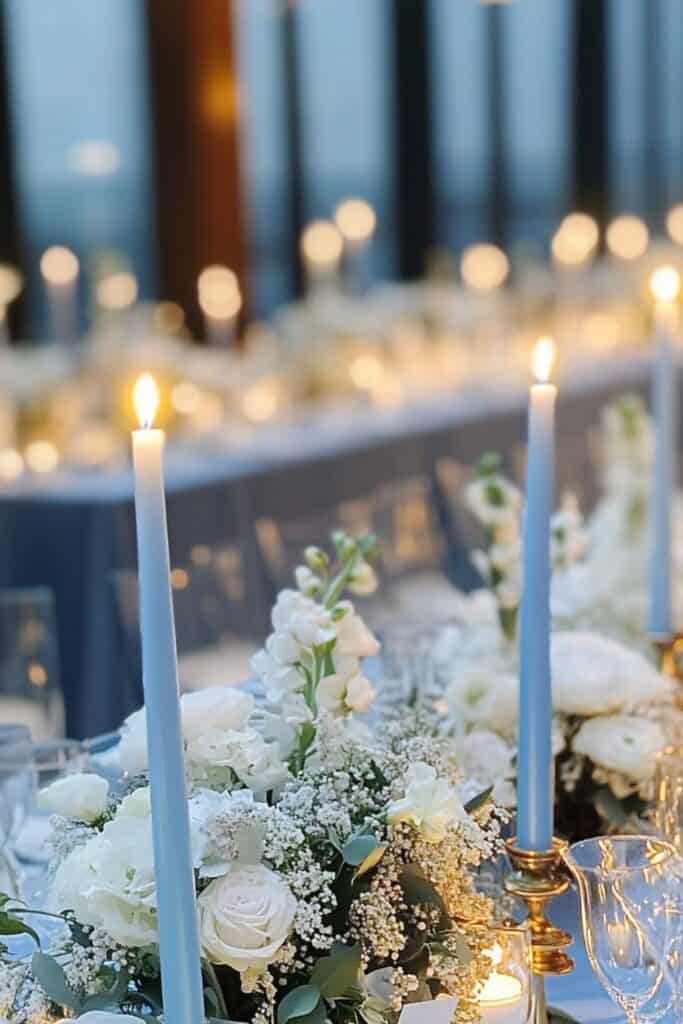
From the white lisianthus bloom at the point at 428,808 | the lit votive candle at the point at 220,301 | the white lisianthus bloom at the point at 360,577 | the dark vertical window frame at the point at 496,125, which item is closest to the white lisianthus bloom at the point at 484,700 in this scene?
the white lisianthus bloom at the point at 360,577

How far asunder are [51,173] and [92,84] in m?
0.41

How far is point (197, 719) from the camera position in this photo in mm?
1093

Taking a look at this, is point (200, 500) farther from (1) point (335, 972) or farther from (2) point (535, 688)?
(1) point (335, 972)

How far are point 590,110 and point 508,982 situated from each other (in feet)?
34.2

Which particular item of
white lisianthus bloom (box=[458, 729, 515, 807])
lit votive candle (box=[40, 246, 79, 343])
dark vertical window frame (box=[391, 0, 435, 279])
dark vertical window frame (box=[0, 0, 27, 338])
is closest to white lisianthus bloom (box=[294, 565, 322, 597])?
white lisianthus bloom (box=[458, 729, 515, 807])

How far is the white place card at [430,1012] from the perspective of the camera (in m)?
0.96

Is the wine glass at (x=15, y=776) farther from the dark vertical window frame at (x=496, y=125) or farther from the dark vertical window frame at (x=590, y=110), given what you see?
the dark vertical window frame at (x=590, y=110)

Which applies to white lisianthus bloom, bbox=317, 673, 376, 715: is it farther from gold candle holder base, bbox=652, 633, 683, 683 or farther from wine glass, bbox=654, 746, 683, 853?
gold candle holder base, bbox=652, 633, 683, 683

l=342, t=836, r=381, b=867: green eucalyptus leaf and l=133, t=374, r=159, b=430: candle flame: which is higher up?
l=133, t=374, r=159, b=430: candle flame

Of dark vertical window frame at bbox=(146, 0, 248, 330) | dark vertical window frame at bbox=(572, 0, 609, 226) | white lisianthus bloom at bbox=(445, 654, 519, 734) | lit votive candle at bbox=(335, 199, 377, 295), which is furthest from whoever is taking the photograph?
dark vertical window frame at bbox=(572, 0, 609, 226)

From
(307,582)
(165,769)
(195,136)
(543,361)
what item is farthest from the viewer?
(195,136)

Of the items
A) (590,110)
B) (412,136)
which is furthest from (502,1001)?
(590,110)

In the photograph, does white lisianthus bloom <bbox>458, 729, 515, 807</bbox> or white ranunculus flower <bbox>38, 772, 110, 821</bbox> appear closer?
white ranunculus flower <bbox>38, 772, 110, 821</bbox>

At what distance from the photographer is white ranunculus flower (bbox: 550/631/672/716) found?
1437 millimetres
